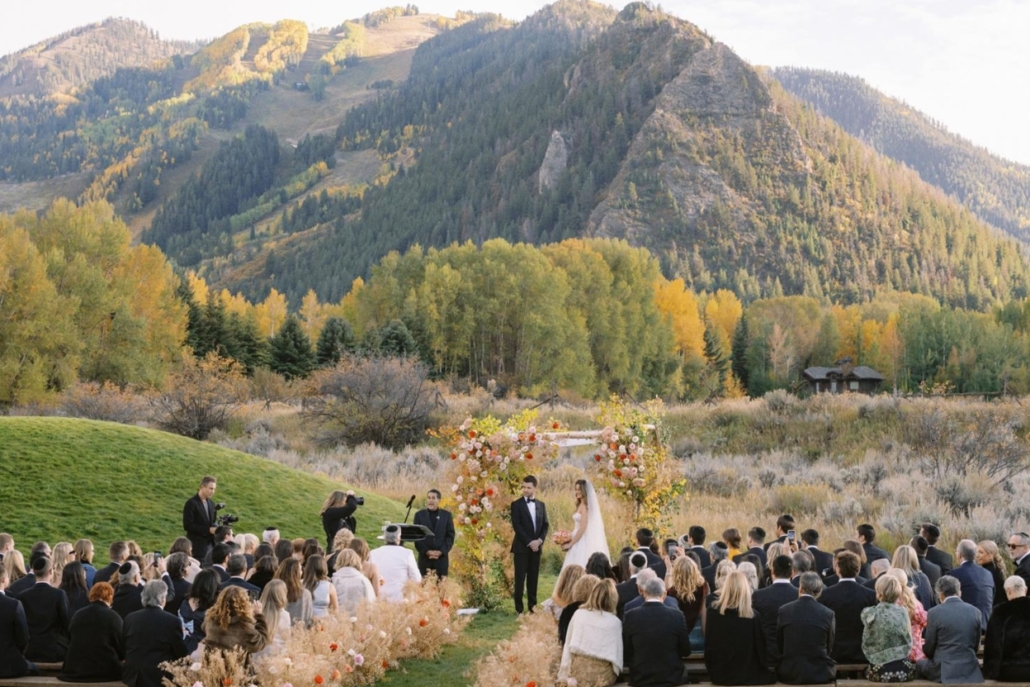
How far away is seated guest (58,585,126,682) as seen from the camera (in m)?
9.82

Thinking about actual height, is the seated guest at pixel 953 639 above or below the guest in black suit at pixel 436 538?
above

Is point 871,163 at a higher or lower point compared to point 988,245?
higher

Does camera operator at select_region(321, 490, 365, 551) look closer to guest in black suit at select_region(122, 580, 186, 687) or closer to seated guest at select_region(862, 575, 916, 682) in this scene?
guest in black suit at select_region(122, 580, 186, 687)

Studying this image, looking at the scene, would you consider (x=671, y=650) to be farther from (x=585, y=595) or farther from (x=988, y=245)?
(x=988, y=245)

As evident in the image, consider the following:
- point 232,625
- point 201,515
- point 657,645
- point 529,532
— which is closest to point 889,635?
point 657,645

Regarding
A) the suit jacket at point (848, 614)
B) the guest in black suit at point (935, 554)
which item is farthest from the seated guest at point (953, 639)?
the guest in black suit at point (935, 554)

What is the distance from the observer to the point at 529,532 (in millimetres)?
15000

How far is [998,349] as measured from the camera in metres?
93.1

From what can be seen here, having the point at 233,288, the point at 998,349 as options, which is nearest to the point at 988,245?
the point at 998,349

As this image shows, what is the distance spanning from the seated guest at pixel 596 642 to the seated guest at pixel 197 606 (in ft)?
10.7

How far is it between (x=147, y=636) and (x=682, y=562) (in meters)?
5.00

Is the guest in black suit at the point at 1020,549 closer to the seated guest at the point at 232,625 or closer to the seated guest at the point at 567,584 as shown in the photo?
the seated guest at the point at 567,584

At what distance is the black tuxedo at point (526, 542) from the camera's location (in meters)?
14.9

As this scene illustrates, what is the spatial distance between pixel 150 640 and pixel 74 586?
2.10 metres
